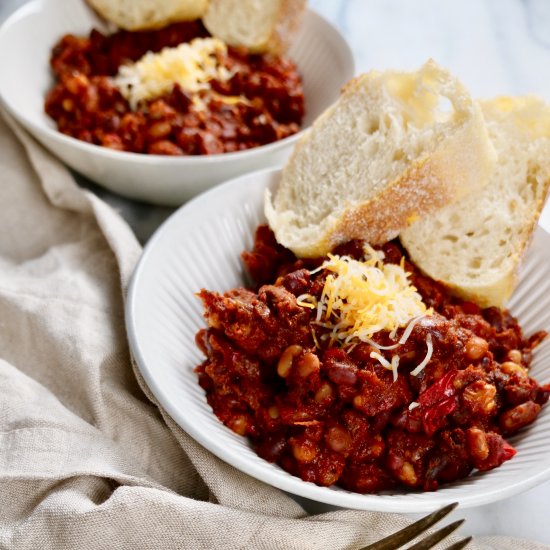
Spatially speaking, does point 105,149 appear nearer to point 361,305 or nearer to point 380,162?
point 380,162

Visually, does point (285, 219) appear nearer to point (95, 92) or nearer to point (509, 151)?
point (509, 151)

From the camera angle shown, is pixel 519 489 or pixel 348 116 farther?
pixel 348 116

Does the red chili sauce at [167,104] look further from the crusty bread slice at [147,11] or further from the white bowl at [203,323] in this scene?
the white bowl at [203,323]

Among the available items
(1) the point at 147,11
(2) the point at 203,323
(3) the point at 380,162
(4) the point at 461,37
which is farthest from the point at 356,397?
(4) the point at 461,37

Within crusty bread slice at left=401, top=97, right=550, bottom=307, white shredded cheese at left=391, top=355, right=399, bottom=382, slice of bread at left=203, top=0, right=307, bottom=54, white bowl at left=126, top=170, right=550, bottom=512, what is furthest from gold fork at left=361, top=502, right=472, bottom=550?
slice of bread at left=203, top=0, right=307, bottom=54

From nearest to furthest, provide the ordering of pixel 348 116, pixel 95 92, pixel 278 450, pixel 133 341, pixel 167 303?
pixel 278 450, pixel 133 341, pixel 167 303, pixel 348 116, pixel 95 92

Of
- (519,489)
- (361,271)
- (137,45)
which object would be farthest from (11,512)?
(137,45)
